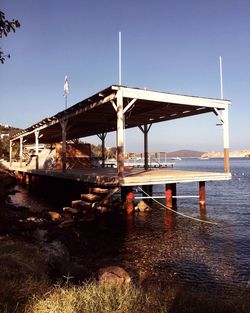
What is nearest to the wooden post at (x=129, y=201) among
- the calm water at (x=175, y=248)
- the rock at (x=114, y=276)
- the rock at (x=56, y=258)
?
the calm water at (x=175, y=248)

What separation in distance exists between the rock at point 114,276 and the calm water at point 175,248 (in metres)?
0.68

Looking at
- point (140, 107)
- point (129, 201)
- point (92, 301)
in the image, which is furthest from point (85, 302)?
point (140, 107)

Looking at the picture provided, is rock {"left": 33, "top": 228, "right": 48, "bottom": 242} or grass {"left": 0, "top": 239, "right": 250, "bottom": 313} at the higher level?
grass {"left": 0, "top": 239, "right": 250, "bottom": 313}

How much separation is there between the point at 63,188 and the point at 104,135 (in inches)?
357

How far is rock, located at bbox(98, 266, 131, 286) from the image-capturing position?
23.7ft

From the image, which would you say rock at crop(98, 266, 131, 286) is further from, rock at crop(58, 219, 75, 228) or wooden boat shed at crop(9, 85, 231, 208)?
wooden boat shed at crop(9, 85, 231, 208)

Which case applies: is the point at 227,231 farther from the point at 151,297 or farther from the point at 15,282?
the point at 15,282

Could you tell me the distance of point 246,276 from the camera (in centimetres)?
839

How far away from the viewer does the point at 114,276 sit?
7.50 metres

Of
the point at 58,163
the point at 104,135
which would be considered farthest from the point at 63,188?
the point at 104,135

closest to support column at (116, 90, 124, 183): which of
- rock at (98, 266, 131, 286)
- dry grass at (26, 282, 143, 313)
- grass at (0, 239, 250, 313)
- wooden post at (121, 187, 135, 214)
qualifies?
wooden post at (121, 187, 135, 214)

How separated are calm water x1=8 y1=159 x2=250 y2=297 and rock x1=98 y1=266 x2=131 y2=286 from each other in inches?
27.0

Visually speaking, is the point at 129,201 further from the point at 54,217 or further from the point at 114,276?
the point at 114,276

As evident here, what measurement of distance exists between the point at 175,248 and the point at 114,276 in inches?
157
